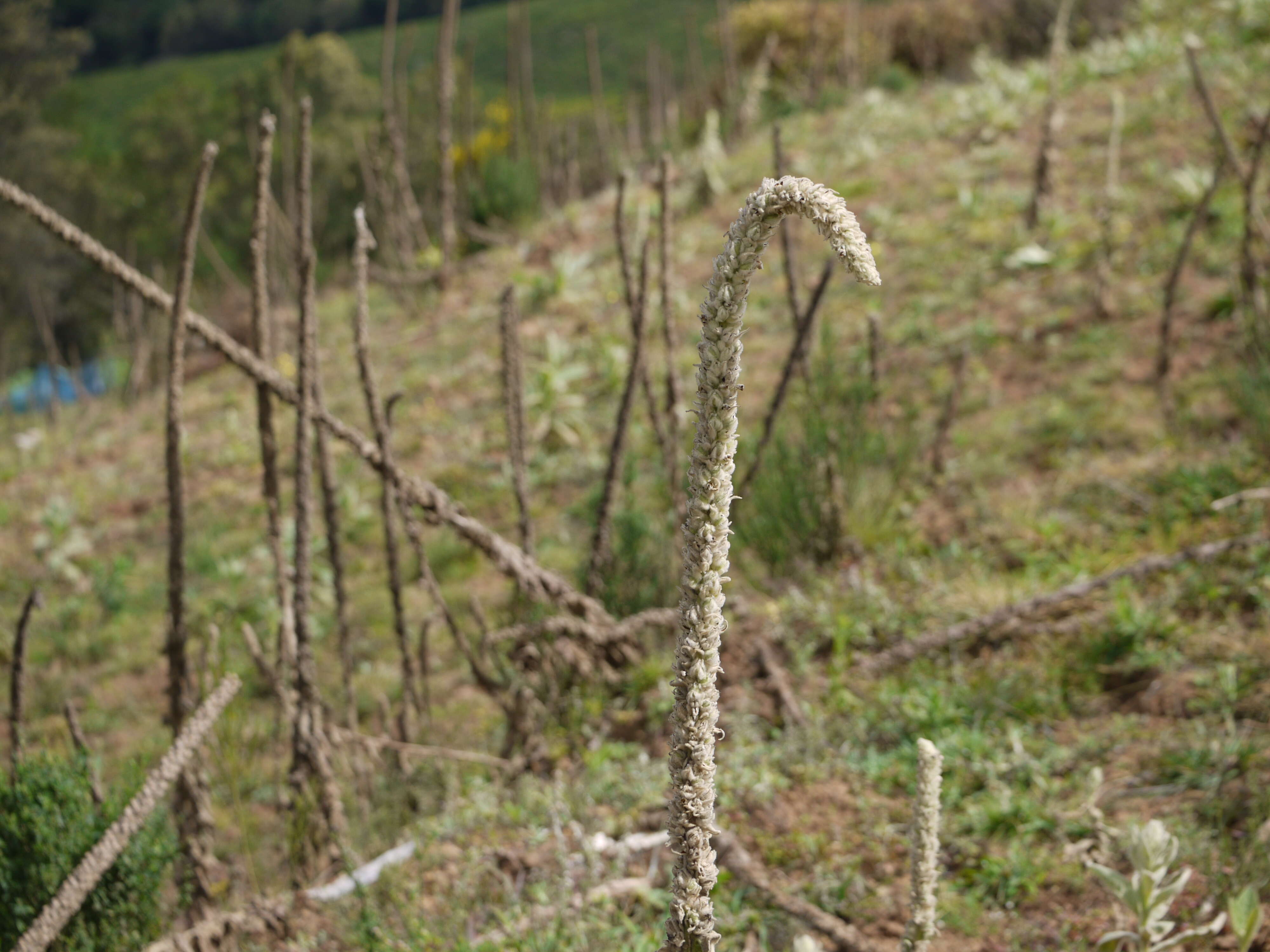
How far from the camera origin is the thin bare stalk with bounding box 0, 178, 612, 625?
5.74 feet

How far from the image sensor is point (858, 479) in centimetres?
346

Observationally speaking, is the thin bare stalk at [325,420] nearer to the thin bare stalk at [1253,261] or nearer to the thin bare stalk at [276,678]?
the thin bare stalk at [276,678]

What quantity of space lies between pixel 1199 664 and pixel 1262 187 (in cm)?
354

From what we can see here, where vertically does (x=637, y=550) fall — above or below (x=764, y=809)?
above

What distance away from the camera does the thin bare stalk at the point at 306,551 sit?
219cm

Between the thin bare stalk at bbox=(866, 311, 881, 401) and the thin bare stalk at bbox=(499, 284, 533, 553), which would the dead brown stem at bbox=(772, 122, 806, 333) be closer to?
the thin bare stalk at bbox=(866, 311, 881, 401)

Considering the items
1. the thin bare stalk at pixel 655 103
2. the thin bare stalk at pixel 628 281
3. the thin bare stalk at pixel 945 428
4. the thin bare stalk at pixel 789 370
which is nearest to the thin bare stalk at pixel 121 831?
the thin bare stalk at pixel 628 281

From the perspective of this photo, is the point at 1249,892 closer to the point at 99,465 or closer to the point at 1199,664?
the point at 1199,664

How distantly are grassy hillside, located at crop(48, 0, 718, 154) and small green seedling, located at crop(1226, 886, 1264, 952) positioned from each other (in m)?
26.2

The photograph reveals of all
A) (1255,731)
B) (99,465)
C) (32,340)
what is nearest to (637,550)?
(1255,731)

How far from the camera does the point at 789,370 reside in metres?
2.60

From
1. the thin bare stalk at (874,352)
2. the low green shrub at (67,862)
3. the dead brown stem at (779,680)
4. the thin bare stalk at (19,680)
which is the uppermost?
the thin bare stalk at (874,352)

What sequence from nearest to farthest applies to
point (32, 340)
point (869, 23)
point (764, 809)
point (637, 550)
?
point (764, 809) → point (637, 550) → point (869, 23) → point (32, 340)

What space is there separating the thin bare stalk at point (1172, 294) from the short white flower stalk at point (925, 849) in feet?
9.66
